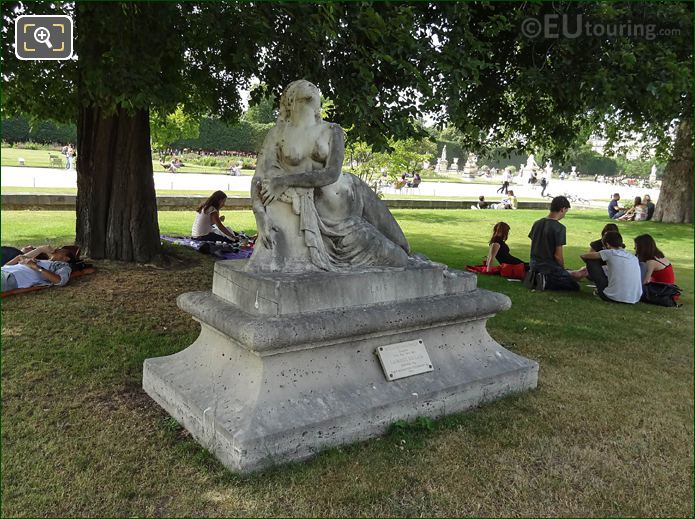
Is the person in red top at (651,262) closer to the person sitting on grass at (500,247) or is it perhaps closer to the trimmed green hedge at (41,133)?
the person sitting on grass at (500,247)

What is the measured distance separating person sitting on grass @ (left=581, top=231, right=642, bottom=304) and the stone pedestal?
4072 mm

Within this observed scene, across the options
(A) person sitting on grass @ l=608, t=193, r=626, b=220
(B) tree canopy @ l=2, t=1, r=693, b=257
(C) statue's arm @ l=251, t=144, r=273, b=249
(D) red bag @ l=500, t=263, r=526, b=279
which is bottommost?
(D) red bag @ l=500, t=263, r=526, b=279

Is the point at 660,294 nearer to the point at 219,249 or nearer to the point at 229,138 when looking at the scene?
the point at 219,249

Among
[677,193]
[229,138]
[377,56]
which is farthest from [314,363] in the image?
[229,138]

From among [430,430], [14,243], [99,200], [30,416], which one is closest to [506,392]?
[430,430]

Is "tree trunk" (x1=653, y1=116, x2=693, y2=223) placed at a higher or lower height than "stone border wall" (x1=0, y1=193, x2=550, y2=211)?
higher

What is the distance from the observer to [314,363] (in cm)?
360

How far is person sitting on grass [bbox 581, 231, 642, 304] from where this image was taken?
7659 mm

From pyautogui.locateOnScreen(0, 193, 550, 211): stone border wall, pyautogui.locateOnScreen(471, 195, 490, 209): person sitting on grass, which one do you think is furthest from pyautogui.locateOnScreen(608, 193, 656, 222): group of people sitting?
pyautogui.locateOnScreen(0, 193, 550, 211): stone border wall

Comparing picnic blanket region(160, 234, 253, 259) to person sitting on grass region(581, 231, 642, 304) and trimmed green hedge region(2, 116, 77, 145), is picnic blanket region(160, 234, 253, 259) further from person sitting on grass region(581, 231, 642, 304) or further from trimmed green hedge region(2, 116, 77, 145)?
trimmed green hedge region(2, 116, 77, 145)

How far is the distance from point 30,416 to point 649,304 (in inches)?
309

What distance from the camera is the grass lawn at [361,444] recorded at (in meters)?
2.91

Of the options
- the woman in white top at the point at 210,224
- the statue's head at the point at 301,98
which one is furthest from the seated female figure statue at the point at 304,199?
the woman in white top at the point at 210,224

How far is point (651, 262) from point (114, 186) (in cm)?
791
